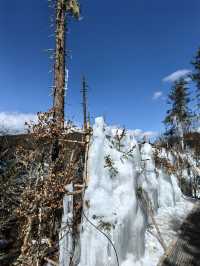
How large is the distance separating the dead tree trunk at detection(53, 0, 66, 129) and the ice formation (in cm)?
296

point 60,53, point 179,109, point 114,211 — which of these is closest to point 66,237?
point 114,211

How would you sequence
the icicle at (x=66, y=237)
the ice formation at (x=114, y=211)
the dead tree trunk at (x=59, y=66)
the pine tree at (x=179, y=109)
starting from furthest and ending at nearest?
the pine tree at (x=179, y=109) → the dead tree trunk at (x=59, y=66) → the ice formation at (x=114, y=211) → the icicle at (x=66, y=237)

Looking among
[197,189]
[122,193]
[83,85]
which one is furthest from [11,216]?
[83,85]

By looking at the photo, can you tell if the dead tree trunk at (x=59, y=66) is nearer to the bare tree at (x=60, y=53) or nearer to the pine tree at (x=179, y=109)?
the bare tree at (x=60, y=53)

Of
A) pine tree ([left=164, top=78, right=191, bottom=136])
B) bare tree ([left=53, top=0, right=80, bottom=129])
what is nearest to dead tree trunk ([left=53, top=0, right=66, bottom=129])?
bare tree ([left=53, top=0, right=80, bottom=129])

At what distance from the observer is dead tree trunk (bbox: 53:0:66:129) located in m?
10.0

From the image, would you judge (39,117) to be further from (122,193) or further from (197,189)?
(197,189)

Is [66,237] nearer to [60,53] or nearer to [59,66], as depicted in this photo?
[59,66]

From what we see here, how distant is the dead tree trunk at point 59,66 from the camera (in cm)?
1002

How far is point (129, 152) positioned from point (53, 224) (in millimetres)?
2453

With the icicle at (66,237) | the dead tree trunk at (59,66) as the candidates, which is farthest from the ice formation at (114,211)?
the dead tree trunk at (59,66)

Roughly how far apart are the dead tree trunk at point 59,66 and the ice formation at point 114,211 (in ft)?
9.72

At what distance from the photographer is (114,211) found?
603cm

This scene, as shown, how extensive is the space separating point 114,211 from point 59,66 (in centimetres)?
622
